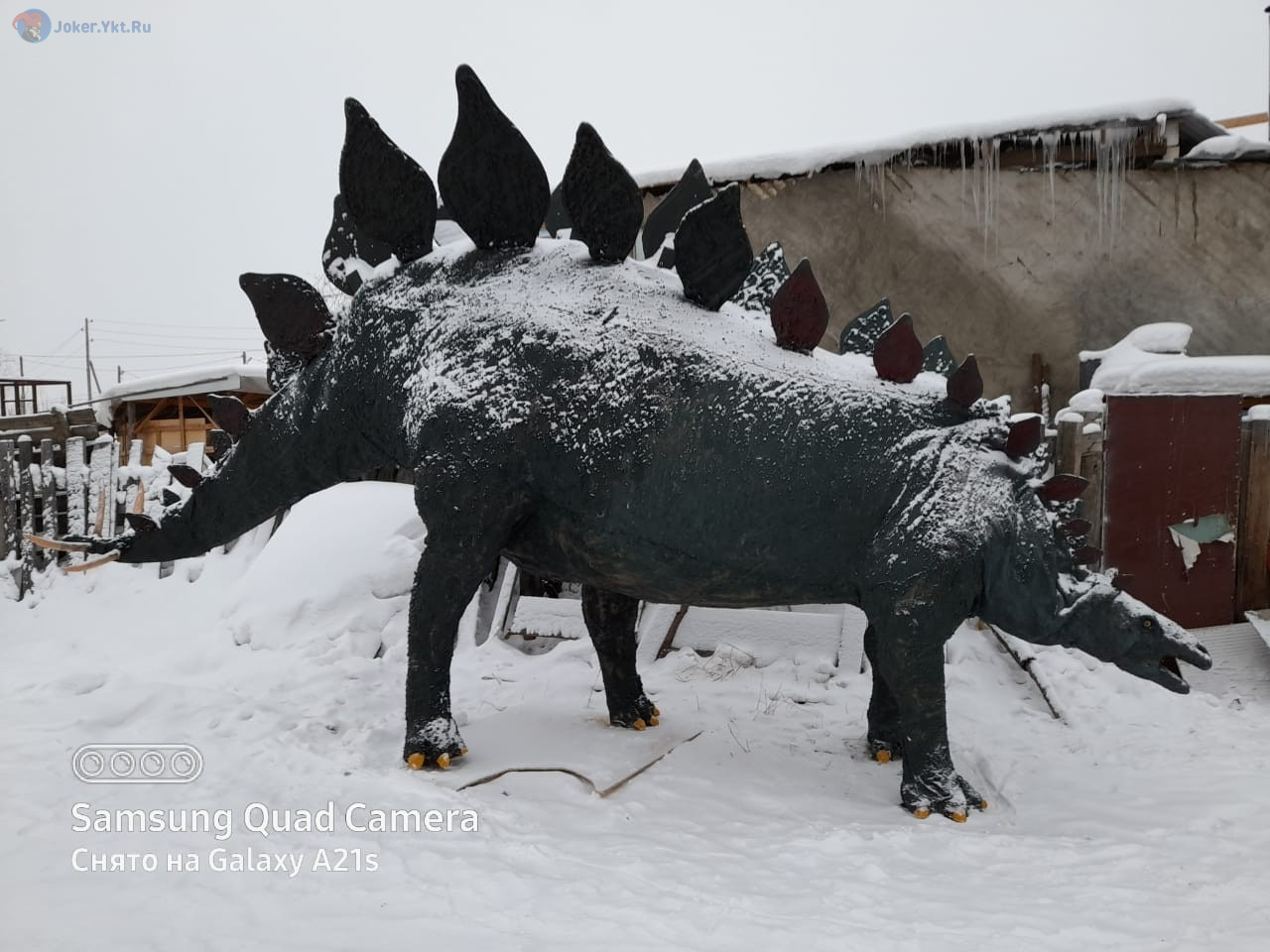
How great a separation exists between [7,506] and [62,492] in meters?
0.50

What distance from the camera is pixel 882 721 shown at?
311cm

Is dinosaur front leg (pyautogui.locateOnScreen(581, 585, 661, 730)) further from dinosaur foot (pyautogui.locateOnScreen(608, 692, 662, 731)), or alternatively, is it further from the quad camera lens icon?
the quad camera lens icon

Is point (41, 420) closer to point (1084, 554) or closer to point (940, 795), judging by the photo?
point (940, 795)

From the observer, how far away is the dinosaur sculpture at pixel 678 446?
258 centimetres

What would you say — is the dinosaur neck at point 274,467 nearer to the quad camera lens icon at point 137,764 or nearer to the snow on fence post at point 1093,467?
the quad camera lens icon at point 137,764

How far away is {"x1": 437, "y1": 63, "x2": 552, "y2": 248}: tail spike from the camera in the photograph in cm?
274

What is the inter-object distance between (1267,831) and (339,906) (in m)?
2.37

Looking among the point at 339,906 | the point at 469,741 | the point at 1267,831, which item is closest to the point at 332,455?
the point at 469,741

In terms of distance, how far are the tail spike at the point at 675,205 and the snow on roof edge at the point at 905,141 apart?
358cm

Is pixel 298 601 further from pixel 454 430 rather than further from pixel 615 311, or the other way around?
pixel 615 311

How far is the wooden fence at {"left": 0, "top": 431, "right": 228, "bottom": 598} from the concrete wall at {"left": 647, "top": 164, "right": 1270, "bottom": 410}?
16.0 ft

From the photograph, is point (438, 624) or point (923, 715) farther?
point (438, 624)

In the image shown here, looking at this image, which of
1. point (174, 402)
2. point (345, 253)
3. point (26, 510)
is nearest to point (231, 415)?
point (345, 253)

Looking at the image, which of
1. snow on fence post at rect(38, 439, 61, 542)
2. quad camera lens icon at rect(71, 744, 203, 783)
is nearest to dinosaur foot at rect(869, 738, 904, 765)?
quad camera lens icon at rect(71, 744, 203, 783)
